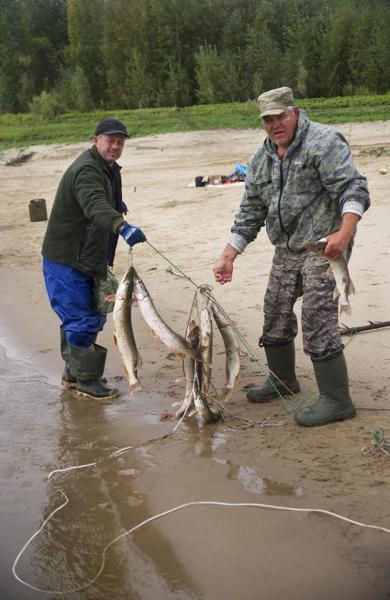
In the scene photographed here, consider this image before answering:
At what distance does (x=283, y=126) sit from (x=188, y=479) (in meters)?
2.42

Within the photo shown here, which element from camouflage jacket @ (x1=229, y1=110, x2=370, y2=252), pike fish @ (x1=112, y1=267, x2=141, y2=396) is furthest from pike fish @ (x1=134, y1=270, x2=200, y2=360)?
camouflage jacket @ (x1=229, y1=110, x2=370, y2=252)

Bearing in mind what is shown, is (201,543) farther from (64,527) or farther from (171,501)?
(64,527)

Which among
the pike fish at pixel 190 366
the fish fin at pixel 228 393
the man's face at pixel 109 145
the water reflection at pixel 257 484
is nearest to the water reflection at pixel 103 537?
the pike fish at pixel 190 366

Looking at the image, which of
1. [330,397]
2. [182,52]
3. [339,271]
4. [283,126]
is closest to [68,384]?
[330,397]

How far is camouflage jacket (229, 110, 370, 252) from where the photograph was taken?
530 centimetres

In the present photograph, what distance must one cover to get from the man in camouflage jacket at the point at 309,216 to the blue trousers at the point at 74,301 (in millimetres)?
1331

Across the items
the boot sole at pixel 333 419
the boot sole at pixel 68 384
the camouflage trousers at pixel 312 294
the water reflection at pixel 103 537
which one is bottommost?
the boot sole at pixel 68 384

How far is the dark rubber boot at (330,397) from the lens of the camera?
18.3ft

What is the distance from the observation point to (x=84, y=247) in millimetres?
6578

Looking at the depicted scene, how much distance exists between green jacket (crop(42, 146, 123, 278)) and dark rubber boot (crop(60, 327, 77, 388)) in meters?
0.75

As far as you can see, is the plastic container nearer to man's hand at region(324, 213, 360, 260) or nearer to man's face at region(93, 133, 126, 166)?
man's face at region(93, 133, 126, 166)

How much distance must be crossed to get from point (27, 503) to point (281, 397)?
79.8 inches

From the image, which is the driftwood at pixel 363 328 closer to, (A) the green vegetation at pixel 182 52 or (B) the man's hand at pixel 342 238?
(B) the man's hand at pixel 342 238

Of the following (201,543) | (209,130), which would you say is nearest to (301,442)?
(201,543)
